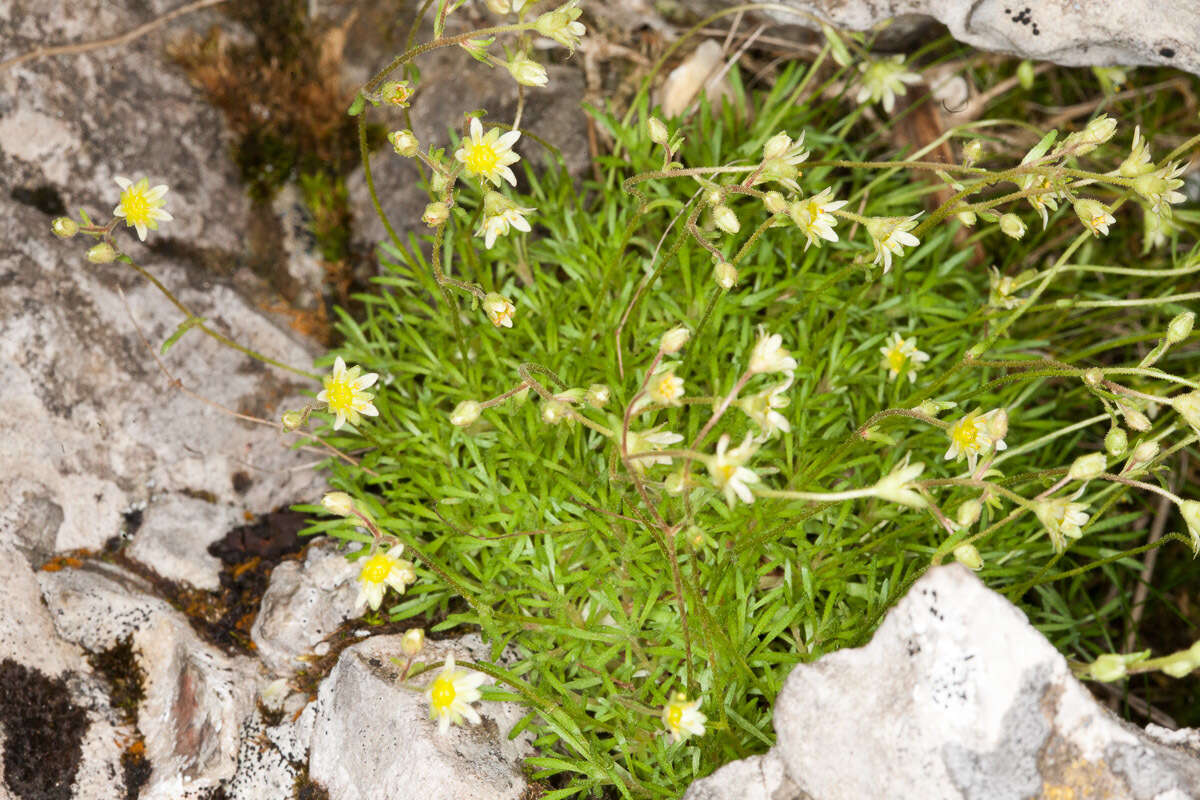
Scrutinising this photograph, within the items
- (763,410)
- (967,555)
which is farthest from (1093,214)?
(763,410)

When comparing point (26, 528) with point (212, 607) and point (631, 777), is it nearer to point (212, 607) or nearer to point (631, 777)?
point (212, 607)

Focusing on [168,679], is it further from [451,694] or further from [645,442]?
[645,442]

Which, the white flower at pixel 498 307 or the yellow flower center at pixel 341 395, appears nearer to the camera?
the white flower at pixel 498 307

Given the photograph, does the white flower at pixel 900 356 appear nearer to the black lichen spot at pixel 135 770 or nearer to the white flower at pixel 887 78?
the white flower at pixel 887 78

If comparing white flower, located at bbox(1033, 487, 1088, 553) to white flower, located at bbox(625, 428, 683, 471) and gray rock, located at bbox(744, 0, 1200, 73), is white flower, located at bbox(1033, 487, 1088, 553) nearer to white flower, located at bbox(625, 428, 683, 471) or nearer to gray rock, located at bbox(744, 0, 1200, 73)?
white flower, located at bbox(625, 428, 683, 471)

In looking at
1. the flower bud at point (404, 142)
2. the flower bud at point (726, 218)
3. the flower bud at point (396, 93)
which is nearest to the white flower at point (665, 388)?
the flower bud at point (726, 218)

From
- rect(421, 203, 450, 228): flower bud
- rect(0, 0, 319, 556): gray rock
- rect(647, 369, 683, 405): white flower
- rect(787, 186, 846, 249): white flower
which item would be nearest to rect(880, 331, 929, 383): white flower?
rect(787, 186, 846, 249): white flower

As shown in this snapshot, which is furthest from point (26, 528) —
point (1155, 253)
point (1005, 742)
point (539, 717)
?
point (1155, 253)
